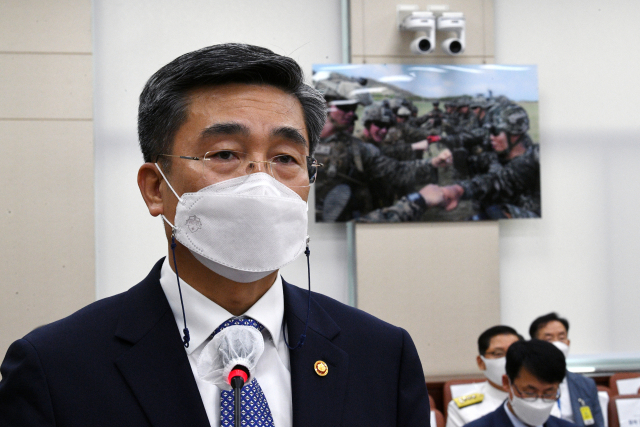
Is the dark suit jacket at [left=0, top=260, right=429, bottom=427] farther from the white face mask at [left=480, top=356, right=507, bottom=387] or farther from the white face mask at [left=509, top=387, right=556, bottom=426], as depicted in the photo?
the white face mask at [left=480, top=356, right=507, bottom=387]

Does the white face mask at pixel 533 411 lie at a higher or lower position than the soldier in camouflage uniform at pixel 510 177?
lower

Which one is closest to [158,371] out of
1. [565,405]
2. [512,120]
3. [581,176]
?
[565,405]

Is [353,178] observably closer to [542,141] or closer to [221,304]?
[542,141]

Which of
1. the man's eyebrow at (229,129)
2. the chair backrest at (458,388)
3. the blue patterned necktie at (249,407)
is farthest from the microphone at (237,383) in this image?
the chair backrest at (458,388)

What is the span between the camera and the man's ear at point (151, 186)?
4.93ft

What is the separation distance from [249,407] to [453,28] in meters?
5.03

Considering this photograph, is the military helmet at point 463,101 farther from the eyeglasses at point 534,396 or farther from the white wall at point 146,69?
the eyeglasses at point 534,396

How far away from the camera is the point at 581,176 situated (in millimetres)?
6332

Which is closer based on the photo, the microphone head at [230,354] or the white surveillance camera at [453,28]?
the microphone head at [230,354]

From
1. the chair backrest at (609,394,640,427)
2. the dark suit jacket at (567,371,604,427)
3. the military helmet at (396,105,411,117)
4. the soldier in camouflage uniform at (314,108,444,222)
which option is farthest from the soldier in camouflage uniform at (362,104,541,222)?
the chair backrest at (609,394,640,427)

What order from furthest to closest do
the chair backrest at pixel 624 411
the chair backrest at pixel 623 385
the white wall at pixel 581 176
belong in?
the white wall at pixel 581 176 < the chair backrest at pixel 623 385 < the chair backrest at pixel 624 411

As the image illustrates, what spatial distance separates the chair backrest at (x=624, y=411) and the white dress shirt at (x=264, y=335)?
4066 millimetres

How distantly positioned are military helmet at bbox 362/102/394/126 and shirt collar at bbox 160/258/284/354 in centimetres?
452

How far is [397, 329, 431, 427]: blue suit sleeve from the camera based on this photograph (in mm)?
1446
